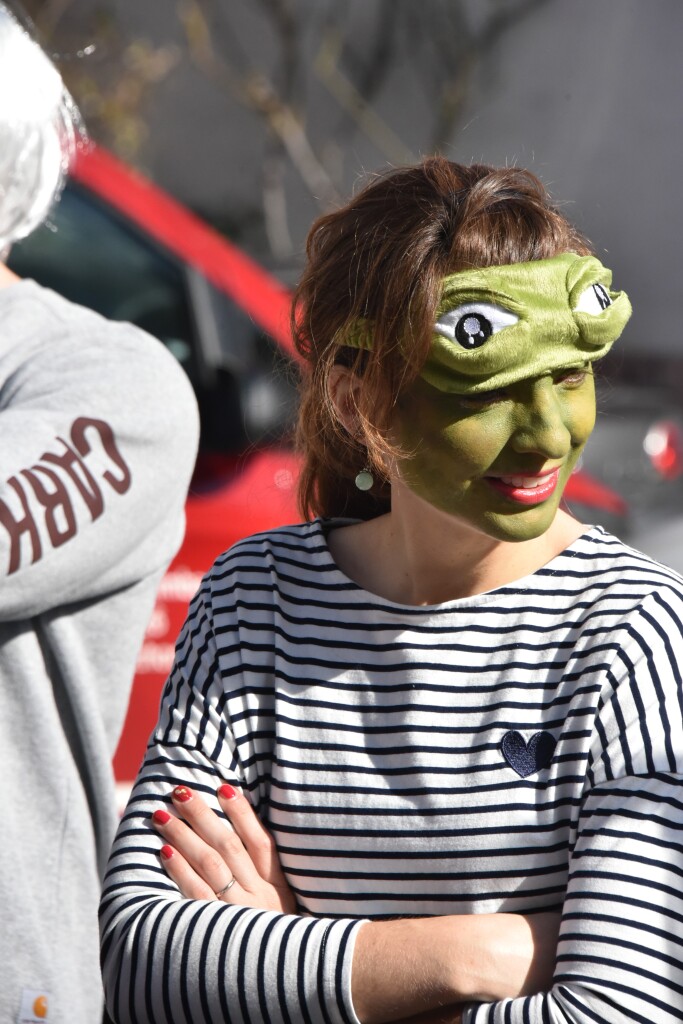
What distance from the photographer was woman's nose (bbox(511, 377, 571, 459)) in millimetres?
1307

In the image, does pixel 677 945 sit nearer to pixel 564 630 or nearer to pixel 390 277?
pixel 564 630

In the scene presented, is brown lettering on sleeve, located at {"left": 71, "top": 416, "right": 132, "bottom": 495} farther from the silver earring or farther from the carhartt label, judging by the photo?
the carhartt label

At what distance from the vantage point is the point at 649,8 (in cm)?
394

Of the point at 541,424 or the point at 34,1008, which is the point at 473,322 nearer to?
the point at 541,424

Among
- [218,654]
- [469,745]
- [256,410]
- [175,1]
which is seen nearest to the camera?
[469,745]

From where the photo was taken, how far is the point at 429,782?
1.32 metres

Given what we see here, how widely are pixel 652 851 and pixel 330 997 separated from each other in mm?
356

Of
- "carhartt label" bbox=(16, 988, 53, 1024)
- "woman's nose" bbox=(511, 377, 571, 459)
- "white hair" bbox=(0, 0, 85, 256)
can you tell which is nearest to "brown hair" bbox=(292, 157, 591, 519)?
"woman's nose" bbox=(511, 377, 571, 459)

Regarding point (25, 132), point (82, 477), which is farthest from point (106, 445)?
point (25, 132)

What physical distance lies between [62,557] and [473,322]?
1.95 feet

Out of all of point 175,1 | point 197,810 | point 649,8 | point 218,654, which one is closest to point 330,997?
point 197,810

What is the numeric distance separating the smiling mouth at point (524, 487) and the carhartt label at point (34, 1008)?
85 cm

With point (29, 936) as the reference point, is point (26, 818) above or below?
above

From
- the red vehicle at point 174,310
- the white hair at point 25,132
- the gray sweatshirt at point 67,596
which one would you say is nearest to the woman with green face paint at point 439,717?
the gray sweatshirt at point 67,596
